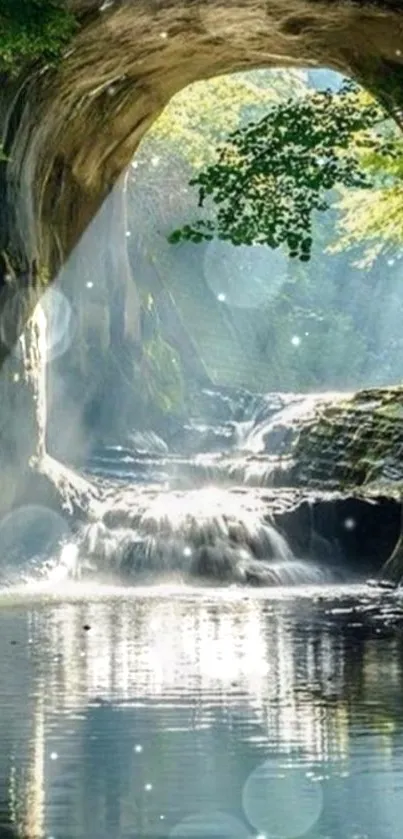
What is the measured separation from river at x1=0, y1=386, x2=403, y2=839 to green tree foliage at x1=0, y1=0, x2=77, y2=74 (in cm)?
549

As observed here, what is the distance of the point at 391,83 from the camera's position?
79.3 ft

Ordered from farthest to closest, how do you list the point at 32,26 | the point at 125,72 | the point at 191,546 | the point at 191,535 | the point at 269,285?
the point at 269,285
the point at 191,535
the point at 191,546
the point at 125,72
the point at 32,26

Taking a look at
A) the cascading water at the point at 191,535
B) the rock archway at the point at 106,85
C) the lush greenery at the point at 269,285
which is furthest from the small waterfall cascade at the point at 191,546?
the lush greenery at the point at 269,285

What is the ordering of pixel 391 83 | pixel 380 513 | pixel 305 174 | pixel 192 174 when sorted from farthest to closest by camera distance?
pixel 192 174
pixel 380 513
pixel 391 83
pixel 305 174

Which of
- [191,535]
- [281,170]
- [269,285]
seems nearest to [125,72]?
[281,170]

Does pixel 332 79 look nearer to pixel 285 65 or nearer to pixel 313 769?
pixel 285 65

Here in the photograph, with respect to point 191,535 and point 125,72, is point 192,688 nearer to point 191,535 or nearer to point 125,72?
point 191,535

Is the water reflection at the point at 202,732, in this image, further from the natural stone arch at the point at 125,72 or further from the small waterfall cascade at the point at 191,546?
the small waterfall cascade at the point at 191,546

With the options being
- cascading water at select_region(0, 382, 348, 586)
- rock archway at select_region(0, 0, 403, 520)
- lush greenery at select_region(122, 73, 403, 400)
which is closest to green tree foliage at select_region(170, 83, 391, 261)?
rock archway at select_region(0, 0, 403, 520)

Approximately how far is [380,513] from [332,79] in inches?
2306

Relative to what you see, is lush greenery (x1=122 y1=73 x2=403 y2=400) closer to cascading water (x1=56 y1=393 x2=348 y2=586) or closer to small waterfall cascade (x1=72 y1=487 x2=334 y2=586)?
A: cascading water (x1=56 y1=393 x2=348 y2=586)

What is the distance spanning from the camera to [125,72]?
2853 cm

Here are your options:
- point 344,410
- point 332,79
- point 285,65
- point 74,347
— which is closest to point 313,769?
point 285,65

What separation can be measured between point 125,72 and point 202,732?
19306 millimetres
